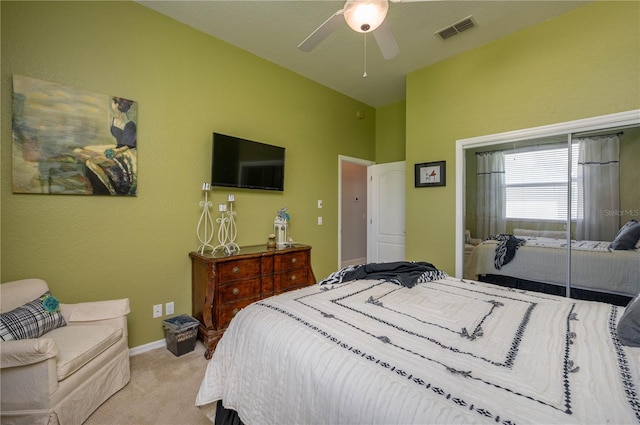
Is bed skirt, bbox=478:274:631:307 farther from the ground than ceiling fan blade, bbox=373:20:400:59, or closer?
closer

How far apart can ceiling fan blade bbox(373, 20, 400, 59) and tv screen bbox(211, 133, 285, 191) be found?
1.72 meters

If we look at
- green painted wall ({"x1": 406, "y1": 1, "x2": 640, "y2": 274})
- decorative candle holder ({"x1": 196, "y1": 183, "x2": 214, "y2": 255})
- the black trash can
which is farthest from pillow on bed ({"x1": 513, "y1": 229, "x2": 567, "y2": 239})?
the black trash can

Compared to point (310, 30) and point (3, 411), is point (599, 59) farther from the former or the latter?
point (3, 411)

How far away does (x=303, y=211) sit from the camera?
3855mm

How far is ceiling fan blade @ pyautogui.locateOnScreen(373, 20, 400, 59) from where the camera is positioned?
6.07 ft

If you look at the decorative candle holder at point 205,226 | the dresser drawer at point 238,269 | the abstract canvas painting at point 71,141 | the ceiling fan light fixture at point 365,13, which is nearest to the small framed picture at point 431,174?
the ceiling fan light fixture at point 365,13

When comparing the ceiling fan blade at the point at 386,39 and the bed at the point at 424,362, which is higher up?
the ceiling fan blade at the point at 386,39

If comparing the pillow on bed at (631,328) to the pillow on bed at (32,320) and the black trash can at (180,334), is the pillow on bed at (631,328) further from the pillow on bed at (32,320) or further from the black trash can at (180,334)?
the pillow on bed at (32,320)

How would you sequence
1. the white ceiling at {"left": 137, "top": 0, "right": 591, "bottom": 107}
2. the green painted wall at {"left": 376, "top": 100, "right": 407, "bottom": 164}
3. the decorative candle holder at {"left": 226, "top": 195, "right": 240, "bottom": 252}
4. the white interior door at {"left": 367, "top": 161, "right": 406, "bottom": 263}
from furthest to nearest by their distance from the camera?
the green painted wall at {"left": 376, "top": 100, "right": 407, "bottom": 164}, the white interior door at {"left": 367, "top": 161, "right": 406, "bottom": 263}, the decorative candle holder at {"left": 226, "top": 195, "right": 240, "bottom": 252}, the white ceiling at {"left": 137, "top": 0, "right": 591, "bottom": 107}

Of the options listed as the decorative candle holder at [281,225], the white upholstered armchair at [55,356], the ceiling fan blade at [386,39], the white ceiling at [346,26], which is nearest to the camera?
the white upholstered armchair at [55,356]

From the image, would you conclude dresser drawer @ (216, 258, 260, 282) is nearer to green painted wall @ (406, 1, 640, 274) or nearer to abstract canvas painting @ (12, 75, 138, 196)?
abstract canvas painting @ (12, 75, 138, 196)

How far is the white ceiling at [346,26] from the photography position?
8.07 ft

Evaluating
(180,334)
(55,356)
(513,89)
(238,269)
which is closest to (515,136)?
(513,89)

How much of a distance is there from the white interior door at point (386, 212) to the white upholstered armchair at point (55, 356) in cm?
341
